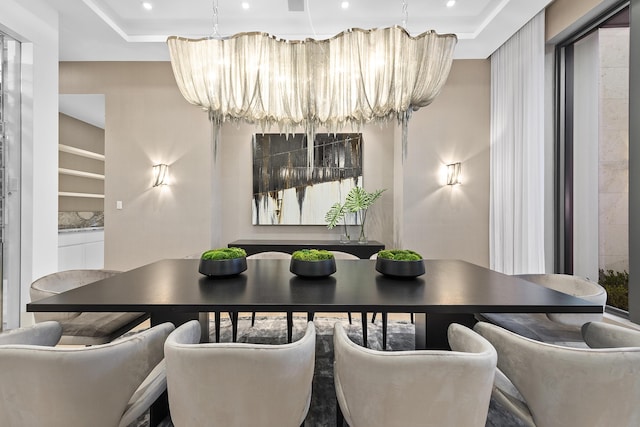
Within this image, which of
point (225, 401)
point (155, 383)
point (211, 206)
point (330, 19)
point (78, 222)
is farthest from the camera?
point (78, 222)

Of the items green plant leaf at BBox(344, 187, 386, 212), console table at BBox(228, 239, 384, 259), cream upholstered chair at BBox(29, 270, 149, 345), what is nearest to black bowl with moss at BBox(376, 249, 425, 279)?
cream upholstered chair at BBox(29, 270, 149, 345)

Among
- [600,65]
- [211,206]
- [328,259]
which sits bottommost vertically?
[328,259]

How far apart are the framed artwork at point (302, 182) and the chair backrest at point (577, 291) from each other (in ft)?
8.43

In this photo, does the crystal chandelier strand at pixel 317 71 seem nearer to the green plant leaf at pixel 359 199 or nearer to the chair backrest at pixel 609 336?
the chair backrest at pixel 609 336

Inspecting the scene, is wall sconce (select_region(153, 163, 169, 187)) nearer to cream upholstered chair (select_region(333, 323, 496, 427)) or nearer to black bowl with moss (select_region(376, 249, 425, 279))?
black bowl with moss (select_region(376, 249, 425, 279))

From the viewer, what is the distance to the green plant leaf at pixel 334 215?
13.4 feet

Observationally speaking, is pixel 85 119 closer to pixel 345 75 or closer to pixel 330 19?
pixel 330 19

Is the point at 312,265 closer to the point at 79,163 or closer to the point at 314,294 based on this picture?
the point at 314,294

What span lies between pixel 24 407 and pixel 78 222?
5.20 metres

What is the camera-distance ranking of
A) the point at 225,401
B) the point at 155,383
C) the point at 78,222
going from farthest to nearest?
the point at 78,222 → the point at 155,383 → the point at 225,401

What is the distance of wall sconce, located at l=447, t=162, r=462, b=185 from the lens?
3.89 m

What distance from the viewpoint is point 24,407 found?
3.10 ft

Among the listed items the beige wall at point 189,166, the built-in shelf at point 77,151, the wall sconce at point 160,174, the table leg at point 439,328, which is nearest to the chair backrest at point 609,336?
the table leg at point 439,328

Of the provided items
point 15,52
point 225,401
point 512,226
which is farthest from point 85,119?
point 512,226
